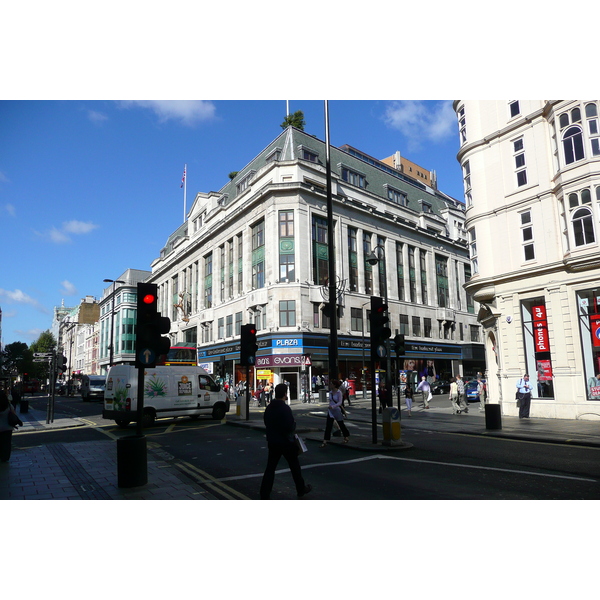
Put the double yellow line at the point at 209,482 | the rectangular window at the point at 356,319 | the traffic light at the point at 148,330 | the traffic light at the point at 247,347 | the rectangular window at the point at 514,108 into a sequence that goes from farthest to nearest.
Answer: the rectangular window at the point at 356,319 → the rectangular window at the point at 514,108 → the traffic light at the point at 247,347 → the traffic light at the point at 148,330 → the double yellow line at the point at 209,482

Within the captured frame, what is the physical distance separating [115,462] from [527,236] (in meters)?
18.9

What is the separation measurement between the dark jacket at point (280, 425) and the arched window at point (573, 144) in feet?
58.8

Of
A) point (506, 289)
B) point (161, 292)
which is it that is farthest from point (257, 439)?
point (161, 292)

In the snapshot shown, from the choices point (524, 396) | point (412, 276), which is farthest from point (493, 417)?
point (412, 276)

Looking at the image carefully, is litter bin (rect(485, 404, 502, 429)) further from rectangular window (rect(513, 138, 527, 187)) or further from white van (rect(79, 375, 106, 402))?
white van (rect(79, 375, 106, 402))

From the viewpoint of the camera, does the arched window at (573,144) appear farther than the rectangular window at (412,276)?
No

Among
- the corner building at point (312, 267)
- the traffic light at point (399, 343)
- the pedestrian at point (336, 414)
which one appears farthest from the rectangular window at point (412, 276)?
the pedestrian at point (336, 414)

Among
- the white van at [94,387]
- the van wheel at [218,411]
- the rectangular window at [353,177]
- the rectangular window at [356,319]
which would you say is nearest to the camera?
the van wheel at [218,411]

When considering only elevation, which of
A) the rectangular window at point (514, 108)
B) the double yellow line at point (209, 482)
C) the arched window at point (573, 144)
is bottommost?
the double yellow line at point (209, 482)

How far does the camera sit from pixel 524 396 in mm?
19250

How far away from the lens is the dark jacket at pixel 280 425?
269 inches

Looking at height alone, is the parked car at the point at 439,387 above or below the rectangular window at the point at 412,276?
below

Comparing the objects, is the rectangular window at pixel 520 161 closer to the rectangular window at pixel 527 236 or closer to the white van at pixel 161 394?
the rectangular window at pixel 527 236

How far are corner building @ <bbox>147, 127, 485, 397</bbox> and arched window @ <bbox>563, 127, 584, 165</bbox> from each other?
14.2 meters
